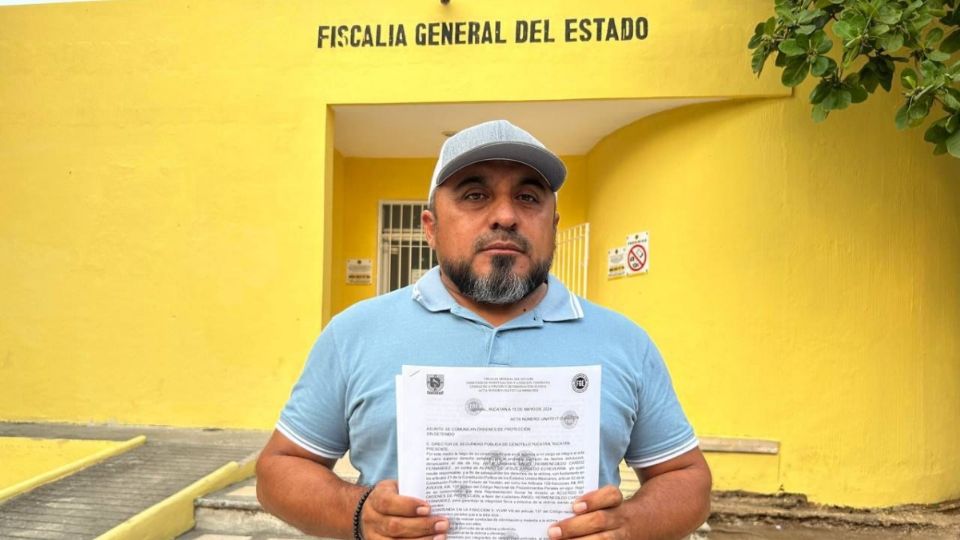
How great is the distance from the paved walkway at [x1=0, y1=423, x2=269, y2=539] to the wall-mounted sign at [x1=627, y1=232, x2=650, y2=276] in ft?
11.0

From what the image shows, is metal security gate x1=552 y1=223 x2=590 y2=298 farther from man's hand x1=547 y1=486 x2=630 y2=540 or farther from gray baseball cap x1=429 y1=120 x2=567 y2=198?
man's hand x1=547 y1=486 x2=630 y2=540

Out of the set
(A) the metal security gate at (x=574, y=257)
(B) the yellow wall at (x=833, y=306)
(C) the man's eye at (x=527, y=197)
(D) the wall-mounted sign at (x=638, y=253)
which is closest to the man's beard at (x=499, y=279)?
(C) the man's eye at (x=527, y=197)

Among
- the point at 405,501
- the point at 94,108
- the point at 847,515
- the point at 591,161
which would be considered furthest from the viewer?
the point at 591,161

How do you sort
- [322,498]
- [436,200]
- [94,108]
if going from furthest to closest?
[94,108], [436,200], [322,498]

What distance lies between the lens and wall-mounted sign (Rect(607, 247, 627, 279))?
6.20 m

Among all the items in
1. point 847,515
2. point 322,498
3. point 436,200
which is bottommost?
point 847,515

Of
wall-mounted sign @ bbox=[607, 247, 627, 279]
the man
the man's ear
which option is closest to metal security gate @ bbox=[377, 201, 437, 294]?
wall-mounted sign @ bbox=[607, 247, 627, 279]

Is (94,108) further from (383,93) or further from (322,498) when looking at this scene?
(322,498)

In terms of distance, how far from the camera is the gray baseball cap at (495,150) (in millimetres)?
1564

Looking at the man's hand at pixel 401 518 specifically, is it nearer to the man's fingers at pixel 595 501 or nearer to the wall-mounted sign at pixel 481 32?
the man's fingers at pixel 595 501

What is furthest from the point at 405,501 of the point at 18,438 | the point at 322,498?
the point at 18,438

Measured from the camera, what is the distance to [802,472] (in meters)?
5.38

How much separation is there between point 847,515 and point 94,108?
6868 millimetres

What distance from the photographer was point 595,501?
51.1 inches
